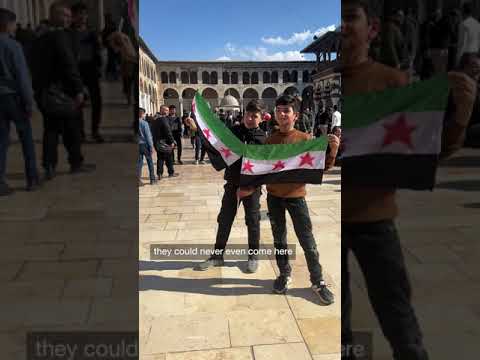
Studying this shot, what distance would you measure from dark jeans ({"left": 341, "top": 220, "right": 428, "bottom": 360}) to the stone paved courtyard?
0.68 meters

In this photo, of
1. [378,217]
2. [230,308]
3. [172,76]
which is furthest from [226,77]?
[378,217]

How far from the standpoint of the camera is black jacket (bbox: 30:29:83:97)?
5.14ft

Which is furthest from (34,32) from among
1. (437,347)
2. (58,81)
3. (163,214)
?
(163,214)

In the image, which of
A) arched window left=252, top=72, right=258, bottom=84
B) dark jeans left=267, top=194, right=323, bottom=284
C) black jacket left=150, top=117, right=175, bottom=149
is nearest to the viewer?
dark jeans left=267, top=194, right=323, bottom=284

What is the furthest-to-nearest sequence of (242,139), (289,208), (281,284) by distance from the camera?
1. (242,139)
2. (281,284)
3. (289,208)

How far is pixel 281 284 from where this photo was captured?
10.3ft

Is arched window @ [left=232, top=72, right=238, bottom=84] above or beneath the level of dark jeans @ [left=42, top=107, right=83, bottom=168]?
above

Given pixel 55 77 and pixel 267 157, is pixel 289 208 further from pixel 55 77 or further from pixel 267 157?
pixel 55 77

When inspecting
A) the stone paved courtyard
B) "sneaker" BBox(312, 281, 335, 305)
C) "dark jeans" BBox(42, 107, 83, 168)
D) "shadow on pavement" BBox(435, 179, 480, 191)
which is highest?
"dark jeans" BBox(42, 107, 83, 168)

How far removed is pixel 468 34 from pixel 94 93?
151 centimetres

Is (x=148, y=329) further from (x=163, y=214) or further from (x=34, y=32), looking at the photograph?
(x=163, y=214)

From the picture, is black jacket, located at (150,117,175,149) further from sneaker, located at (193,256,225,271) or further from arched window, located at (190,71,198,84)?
sneaker, located at (193,256,225,271)

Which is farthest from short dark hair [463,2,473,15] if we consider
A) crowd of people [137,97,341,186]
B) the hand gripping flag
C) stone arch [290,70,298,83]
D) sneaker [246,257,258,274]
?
sneaker [246,257,258,274]

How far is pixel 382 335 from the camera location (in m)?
1.81
